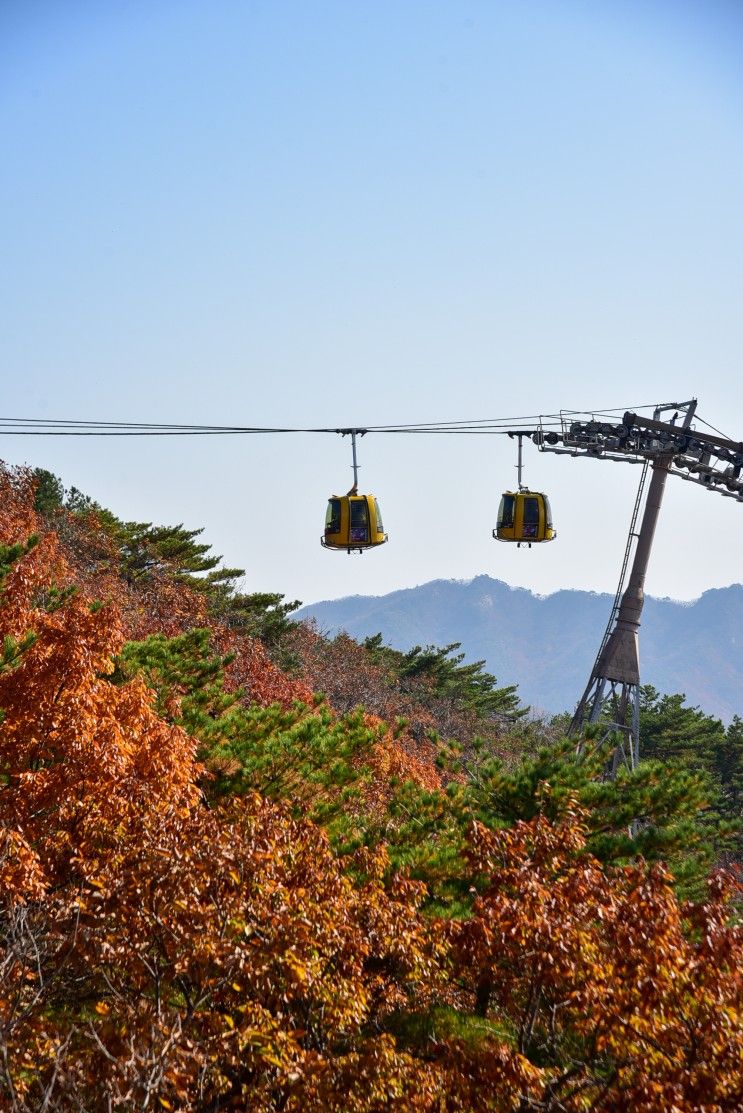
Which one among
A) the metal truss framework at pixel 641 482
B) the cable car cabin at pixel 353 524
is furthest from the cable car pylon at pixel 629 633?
the cable car cabin at pixel 353 524

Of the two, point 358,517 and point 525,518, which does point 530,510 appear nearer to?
point 525,518

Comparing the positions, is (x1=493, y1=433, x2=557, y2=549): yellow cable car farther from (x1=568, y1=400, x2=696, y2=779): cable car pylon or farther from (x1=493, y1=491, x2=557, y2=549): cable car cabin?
(x1=568, y1=400, x2=696, y2=779): cable car pylon

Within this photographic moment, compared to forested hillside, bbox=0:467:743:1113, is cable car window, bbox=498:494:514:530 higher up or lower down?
higher up

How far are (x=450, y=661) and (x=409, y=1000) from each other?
41.4 meters

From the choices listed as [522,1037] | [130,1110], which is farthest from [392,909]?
[130,1110]

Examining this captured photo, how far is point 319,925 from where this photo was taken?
336 inches

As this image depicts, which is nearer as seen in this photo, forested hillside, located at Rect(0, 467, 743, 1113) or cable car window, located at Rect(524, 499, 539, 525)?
forested hillside, located at Rect(0, 467, 743, 1113)

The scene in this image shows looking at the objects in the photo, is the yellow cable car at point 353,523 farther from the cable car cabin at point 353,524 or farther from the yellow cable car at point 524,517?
the yellow cable car at point 524,517

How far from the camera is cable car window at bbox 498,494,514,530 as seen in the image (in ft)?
55.4

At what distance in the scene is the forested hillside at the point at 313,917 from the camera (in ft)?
23.9

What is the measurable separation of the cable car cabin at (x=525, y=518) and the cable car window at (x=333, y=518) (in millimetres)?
3133

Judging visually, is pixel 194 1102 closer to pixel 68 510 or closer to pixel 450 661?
pixel 68 510

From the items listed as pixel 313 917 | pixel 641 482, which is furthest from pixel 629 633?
pixel 313 917

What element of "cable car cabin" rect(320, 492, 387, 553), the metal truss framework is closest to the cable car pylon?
the metal truss framework
